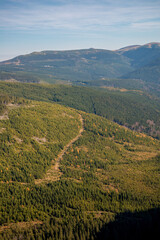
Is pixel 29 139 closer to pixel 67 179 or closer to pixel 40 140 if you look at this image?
pixel 40 140

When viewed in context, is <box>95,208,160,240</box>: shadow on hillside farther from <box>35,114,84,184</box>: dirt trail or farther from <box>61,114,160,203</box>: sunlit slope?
<box>35,114,84,184</box>: dirt trail

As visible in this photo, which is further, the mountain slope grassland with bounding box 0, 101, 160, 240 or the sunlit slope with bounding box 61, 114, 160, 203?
the sunlit slope with bounding box 61, 114, 160, 203

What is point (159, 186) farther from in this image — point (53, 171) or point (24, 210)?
point (24, 210)

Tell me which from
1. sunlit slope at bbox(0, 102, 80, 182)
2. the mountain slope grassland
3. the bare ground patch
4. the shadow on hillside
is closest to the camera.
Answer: the shadow on hillside

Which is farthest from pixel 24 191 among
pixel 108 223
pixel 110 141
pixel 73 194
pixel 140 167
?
pixel 110 141

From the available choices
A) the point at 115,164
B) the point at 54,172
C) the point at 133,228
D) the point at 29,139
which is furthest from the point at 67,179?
the point at 133,228

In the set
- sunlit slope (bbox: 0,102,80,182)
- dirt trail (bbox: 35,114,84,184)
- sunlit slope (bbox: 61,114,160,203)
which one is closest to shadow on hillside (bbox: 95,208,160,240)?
sunlit slope (bbox: 61,114,160,203)
